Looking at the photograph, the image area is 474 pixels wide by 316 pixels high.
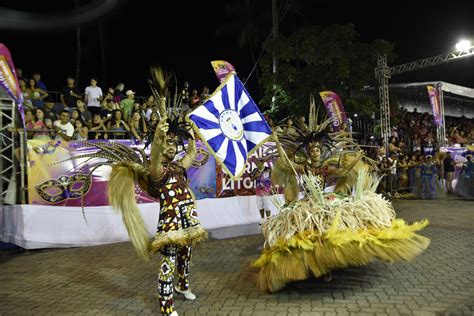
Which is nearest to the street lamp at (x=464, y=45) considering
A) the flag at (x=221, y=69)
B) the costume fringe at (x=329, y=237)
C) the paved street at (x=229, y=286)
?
the flag at (x=221, y=69)

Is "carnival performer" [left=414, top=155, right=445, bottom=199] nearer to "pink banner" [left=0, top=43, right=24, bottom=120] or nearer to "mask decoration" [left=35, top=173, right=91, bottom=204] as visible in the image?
"mask decoration" [left=35, top=173, right=91, bottom=204]

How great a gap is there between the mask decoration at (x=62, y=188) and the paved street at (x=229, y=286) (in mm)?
939

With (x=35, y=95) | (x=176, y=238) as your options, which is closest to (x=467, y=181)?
(x=176, y=238)

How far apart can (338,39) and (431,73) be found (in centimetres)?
1352

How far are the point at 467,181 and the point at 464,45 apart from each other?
15.5 feet

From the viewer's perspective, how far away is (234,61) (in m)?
27.7

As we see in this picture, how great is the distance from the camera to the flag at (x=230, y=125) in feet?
13.8

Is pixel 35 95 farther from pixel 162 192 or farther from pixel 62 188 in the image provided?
pixel 162 192

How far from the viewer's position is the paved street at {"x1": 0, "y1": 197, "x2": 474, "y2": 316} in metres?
4.03

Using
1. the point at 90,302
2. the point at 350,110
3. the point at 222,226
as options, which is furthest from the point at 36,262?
the point at 350,110

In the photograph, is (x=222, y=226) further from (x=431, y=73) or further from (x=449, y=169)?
(x=431, y=73)

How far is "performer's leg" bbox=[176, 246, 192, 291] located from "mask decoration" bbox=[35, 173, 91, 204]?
3.43 metres

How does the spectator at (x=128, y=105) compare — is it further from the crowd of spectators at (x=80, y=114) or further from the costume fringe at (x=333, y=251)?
the costume fringe at (x=333, y=251)

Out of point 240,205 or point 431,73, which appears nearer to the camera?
point 240,205
